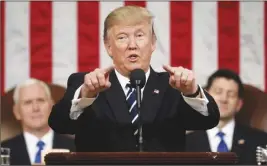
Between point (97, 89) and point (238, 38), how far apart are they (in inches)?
108

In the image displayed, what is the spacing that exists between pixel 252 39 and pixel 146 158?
3.07 metres

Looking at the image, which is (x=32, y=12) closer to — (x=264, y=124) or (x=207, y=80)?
(x=207, y=80)

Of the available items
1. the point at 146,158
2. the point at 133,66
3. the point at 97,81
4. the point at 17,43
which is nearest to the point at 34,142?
the point at 17,43

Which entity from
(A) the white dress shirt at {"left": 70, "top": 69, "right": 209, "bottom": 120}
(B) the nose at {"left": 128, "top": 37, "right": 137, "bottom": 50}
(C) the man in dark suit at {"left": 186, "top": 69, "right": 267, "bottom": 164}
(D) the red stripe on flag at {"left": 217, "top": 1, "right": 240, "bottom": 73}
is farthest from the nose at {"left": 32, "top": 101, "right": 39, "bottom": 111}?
(A) the white dress shirt at {"left": 70, "top": 69, "right": 209, "bottom": 120}

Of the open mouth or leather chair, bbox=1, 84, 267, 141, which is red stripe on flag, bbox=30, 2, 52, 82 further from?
the open mouth

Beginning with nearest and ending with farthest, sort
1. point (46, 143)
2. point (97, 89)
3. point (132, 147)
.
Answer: point (97, 89)
point (132, 147)
point (46, 143)

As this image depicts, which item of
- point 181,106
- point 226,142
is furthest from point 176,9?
point 181,106

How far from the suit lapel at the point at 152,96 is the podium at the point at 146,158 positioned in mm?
599

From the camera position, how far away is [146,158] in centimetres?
239

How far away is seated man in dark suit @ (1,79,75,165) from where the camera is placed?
516 centimetres

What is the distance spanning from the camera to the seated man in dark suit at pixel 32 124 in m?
5.16

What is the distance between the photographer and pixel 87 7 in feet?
17.6

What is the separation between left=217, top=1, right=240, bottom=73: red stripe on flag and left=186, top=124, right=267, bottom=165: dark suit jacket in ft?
1.37

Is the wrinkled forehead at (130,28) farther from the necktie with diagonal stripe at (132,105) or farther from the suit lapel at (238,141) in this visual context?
the suit lapel at (238,141)
